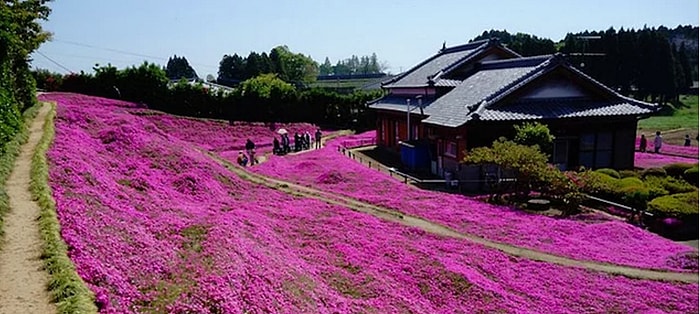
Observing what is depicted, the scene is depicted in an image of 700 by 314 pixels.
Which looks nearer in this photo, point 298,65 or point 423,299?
point 423,299

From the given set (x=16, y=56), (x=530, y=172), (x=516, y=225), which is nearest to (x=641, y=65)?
(x=530, y=172)

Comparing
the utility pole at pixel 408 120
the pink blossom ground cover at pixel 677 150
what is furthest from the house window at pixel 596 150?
the utility pole at pixel 408 120

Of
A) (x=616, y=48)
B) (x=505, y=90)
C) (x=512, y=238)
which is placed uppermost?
(x=616, y=48)

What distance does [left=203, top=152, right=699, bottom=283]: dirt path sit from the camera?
15.5 meters

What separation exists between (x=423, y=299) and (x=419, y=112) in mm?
24030

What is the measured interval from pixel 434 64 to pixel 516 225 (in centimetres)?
2566

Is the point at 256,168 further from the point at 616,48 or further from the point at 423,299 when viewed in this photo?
the point at 616,48

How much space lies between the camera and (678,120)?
6431 centimetres

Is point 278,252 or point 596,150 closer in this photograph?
point 278,252

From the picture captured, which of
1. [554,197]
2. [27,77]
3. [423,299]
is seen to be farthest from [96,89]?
[423,299]

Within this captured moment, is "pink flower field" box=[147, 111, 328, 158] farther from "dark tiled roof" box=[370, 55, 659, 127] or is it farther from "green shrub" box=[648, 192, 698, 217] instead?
"green shrub" box=[648, 192, 698, 217]

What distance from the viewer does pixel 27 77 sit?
26375 mm

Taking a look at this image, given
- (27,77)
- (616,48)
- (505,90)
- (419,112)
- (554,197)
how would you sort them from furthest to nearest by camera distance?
(616,48), (419,112), (505,90), (27,77), (554,197)

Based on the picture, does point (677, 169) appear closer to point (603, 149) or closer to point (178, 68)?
point (603, 149)
